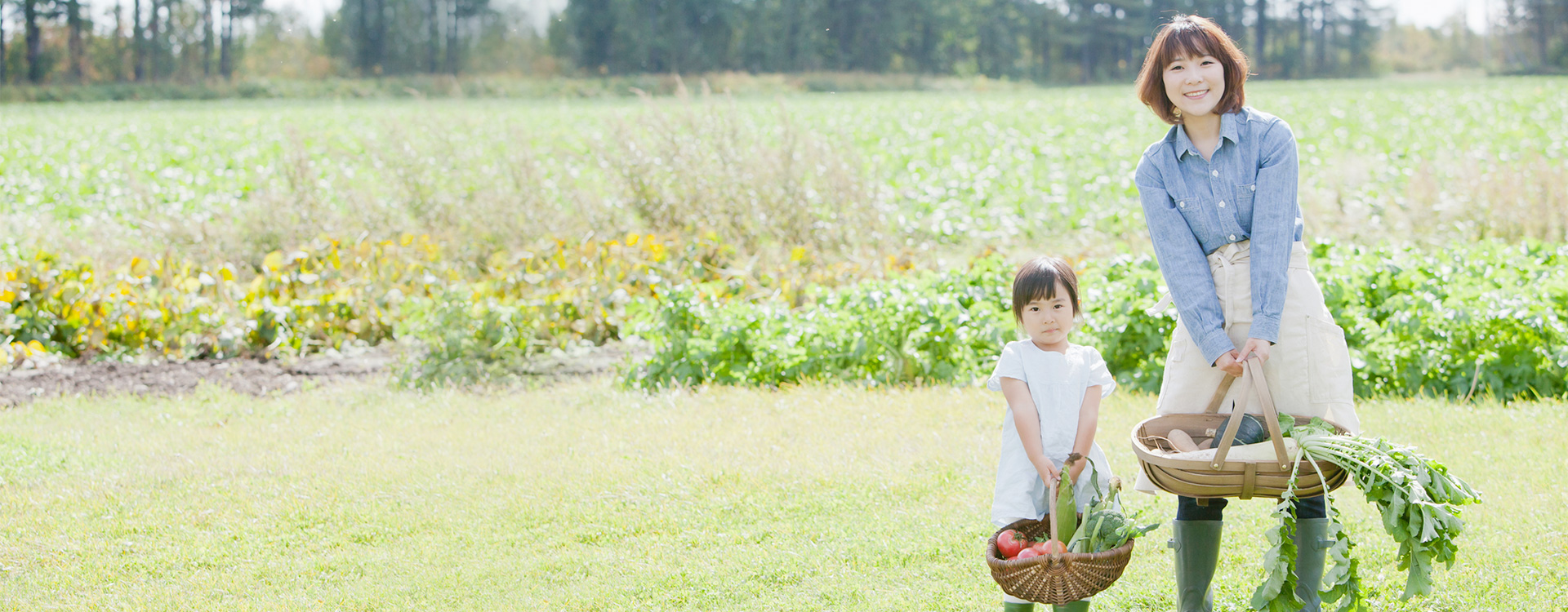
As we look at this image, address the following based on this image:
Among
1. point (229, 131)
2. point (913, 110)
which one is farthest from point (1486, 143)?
point (229, 131)

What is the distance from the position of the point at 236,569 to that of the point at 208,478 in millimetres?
1073

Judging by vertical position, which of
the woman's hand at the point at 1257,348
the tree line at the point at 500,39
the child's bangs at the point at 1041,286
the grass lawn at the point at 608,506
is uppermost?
the tree line at the point at 500,39

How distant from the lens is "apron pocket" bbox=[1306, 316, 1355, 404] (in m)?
2.69

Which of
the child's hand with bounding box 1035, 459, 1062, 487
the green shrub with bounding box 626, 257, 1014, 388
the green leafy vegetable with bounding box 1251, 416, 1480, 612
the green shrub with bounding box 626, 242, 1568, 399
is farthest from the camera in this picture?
the green shrub with bounding box 626, 257, 1014, 388

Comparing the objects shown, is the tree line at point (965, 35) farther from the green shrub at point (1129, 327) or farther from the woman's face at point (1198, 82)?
the woman's face at point (1198, 82)

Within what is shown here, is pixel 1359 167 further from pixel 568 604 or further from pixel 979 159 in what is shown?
pixel 568 604

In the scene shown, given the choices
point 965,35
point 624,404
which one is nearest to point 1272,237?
point 624,404

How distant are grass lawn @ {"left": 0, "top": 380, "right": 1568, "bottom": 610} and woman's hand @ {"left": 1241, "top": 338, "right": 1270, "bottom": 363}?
2.90 feet

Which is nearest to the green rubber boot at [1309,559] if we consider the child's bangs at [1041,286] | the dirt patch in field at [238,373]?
the child's bangs at [1041,286]

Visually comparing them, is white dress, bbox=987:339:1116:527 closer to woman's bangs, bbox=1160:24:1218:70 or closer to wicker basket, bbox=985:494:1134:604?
wicker basket, bbox=985:494:1134:604

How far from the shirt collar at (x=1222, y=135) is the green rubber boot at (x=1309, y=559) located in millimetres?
971

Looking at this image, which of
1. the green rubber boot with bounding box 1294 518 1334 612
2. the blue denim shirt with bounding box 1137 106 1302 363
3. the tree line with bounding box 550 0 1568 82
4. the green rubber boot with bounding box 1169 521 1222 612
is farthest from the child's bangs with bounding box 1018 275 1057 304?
the tree line with bounding box 550 0 1568 82

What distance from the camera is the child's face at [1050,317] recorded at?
104 inches

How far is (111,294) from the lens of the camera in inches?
274
